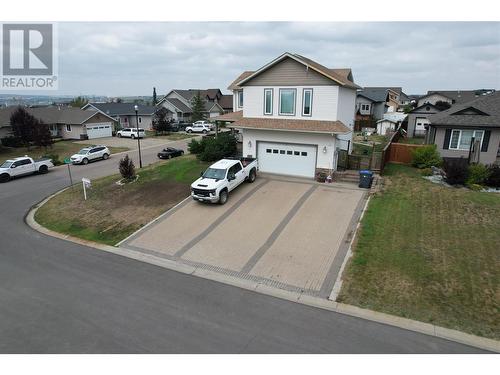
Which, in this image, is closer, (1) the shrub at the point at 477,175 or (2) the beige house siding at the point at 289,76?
(1) the shrub at the point at 477,175

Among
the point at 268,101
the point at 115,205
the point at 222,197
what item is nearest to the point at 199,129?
the point at 268,101

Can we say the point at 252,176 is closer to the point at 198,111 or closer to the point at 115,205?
the point at 115,205

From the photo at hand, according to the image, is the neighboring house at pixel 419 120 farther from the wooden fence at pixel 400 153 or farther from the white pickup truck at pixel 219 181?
the white pickup truck at pixel 219 181

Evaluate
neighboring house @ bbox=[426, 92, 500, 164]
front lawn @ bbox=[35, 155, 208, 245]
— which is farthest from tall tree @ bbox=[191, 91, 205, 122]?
neighboring house @ bbox=[426, 92, 500, 164]

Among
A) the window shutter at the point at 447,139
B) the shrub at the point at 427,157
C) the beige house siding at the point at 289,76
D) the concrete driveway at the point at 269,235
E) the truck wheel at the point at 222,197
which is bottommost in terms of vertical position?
the concrete driveway at the point at 269,235

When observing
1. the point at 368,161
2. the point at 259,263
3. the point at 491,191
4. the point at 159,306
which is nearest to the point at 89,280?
the point at 159,306

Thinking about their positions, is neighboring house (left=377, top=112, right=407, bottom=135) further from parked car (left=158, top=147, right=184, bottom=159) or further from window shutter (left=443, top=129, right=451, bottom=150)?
parked car (left=158, top=147, right=184, bottom=159)

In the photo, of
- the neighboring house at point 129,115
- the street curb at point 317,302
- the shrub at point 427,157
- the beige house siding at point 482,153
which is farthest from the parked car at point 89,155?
the beige house siding at point 482,153
